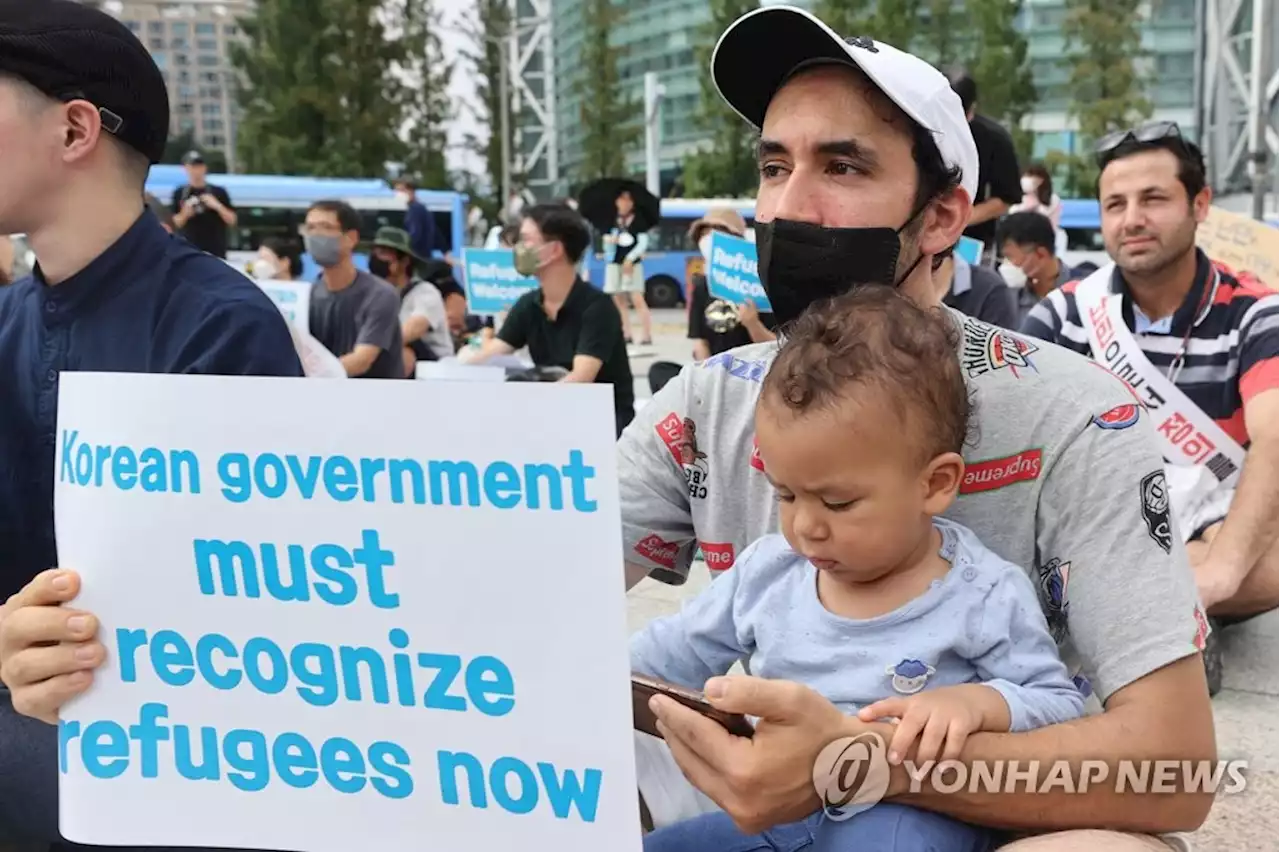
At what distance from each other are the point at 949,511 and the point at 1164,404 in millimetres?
2363

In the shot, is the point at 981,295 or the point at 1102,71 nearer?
the point at 981,295

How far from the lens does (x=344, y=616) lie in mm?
1456

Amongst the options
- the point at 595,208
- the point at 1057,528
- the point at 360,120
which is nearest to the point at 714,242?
the point at 1057,528

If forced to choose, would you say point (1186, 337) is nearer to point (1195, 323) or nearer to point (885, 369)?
point (1195, 323)

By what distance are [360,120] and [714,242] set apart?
29100 millimetres

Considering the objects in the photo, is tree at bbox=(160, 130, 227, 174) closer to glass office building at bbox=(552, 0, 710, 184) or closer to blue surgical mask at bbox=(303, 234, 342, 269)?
glass office building at bbox=(552, 0, 710, 184)

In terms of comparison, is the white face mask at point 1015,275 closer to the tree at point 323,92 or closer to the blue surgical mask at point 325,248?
the blue surgical mask at point 325,248

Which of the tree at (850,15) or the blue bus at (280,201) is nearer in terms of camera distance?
the blue bus at (280,201)

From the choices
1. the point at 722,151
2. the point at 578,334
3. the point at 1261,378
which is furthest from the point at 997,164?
the point at 722,151

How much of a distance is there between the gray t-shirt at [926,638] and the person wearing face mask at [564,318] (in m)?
4.13

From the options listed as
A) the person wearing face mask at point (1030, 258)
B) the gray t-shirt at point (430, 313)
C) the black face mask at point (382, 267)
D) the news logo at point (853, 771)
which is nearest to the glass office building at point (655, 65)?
the black face mask at point (382, 267)

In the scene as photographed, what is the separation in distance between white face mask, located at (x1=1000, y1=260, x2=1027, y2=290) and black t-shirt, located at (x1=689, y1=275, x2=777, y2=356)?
174 centimetres

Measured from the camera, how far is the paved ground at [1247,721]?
8.96 ft

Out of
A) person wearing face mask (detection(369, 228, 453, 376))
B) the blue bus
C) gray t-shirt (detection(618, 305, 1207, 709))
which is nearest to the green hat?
person wearing face mask (detection(369, 228, 453, 376))
